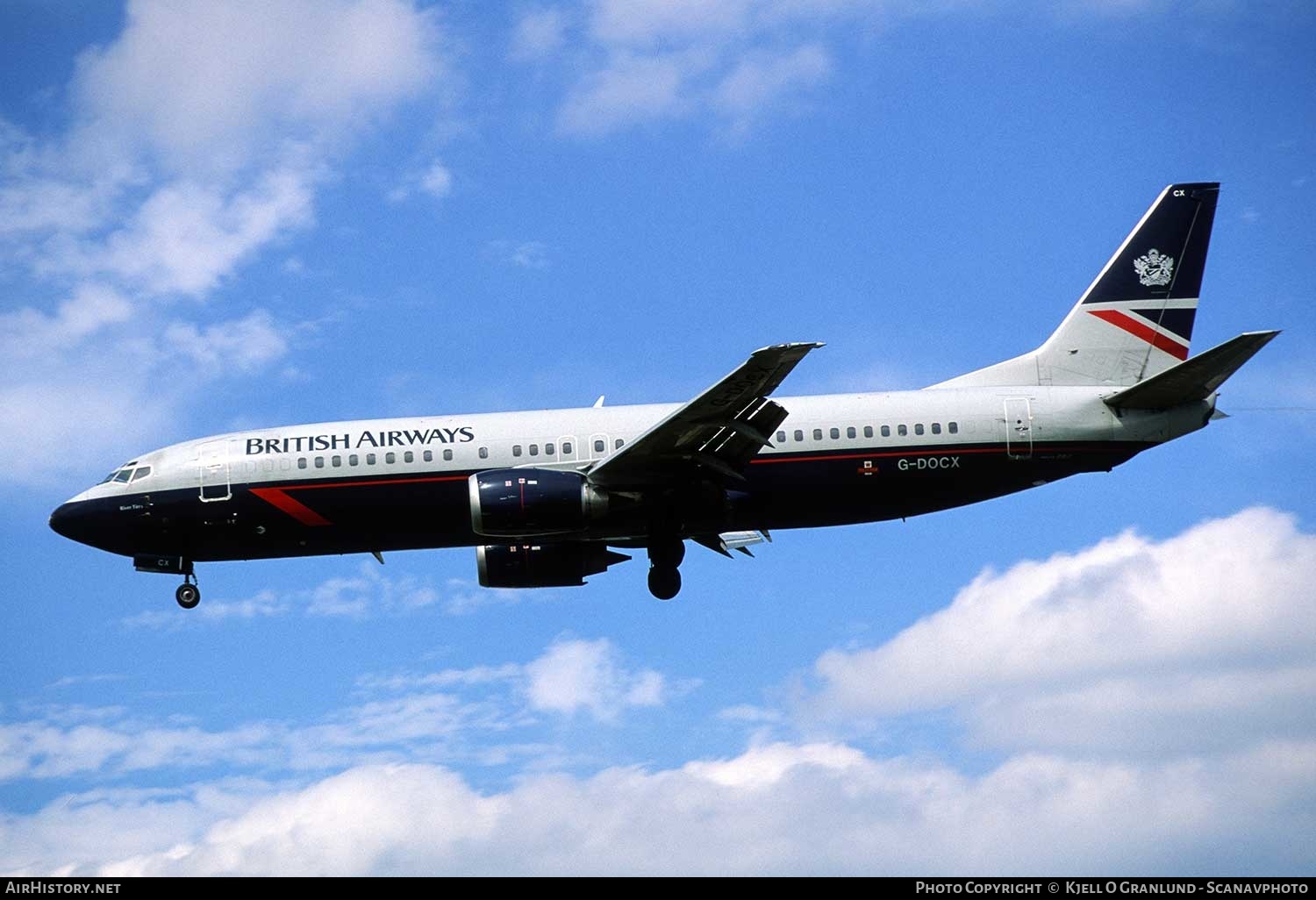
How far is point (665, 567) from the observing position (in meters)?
33.8

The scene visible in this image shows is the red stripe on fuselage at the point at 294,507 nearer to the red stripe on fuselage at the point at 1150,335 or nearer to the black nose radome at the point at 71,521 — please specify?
the black nose radome at the point at 71,521

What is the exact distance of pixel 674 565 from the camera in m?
33.9

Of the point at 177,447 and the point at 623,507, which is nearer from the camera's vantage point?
the point at 623,507

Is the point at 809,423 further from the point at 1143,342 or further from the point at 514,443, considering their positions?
the point at 1143,342

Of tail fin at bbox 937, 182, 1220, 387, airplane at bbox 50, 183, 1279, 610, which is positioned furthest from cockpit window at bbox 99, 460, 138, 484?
tail fin at bbox 937, 182, 1220, 387

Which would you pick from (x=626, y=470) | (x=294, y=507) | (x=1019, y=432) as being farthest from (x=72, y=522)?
(x=1019, y=432)

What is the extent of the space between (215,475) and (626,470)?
9206 millimetres

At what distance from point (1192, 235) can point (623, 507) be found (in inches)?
611

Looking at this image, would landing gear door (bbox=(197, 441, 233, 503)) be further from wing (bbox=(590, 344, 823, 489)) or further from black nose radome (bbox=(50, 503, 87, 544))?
wing (bbox=(590, 344, 823, 489))

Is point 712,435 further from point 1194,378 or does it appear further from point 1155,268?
point 1155,268

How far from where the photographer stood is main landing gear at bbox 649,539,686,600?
33438mm

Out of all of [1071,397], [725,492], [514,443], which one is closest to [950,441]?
[1071,397]

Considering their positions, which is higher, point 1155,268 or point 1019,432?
point 1155,268

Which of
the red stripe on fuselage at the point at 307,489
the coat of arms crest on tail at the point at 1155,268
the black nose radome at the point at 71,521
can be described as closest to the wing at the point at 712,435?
the red stripe on fuselage at the point at 307,489
